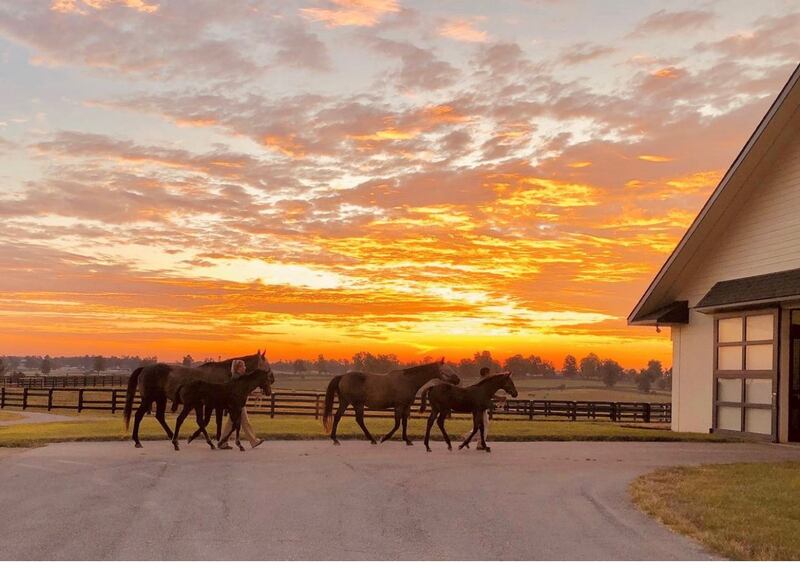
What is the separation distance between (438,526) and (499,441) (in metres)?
11.6

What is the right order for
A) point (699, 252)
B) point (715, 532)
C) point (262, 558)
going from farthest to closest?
point (699, 252)
point (715, 532)
point (262, 558)

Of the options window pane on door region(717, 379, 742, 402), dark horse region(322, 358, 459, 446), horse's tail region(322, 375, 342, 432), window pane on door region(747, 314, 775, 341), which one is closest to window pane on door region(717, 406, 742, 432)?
window pane on door region(717, 379, 742, 402)

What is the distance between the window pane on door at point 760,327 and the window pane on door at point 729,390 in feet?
4.52

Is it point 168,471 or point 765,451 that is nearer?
point 168,471

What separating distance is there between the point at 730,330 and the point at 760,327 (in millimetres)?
1475

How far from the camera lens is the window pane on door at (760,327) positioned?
71.0 ft

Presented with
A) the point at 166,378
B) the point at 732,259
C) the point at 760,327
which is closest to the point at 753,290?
the point at 760,327

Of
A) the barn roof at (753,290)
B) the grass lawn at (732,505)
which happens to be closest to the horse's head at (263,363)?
the grass lawn at (732,505)

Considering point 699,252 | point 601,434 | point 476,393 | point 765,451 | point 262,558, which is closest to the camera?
point 262,558

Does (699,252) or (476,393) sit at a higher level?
(699,252)

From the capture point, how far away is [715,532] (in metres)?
8.80

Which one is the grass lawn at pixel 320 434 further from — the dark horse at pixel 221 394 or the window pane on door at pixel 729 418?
the dark horse at pixel 221 394

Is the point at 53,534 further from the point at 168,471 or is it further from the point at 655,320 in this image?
the point at 655,320

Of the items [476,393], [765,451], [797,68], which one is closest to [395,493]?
[476,393]
